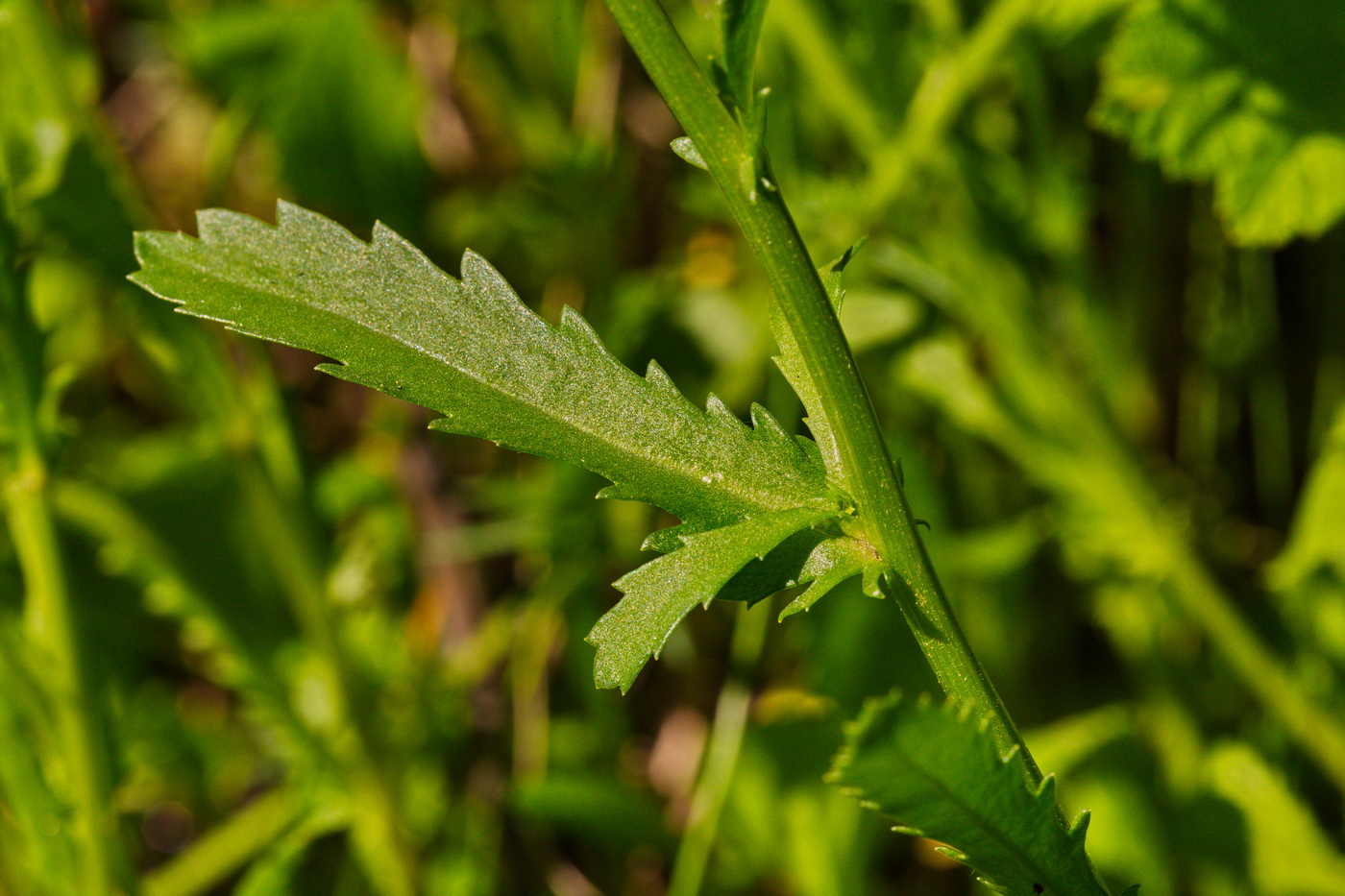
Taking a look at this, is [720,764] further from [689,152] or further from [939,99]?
[689,152]

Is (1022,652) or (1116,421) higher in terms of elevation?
(1116,421)

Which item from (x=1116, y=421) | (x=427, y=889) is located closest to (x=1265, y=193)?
(x=1116, y=421)

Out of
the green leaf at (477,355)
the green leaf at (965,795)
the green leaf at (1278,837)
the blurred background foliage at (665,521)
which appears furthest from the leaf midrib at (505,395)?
the green leaf at (1278,837)

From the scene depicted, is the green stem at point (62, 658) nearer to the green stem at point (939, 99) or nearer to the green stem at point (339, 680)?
the green stem at point (339, 680)

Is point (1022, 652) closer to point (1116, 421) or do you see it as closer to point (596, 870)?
point (1116, 421)

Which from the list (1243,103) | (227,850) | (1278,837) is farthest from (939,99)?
(227,850)

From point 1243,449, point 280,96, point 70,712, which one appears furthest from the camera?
point 280,96
